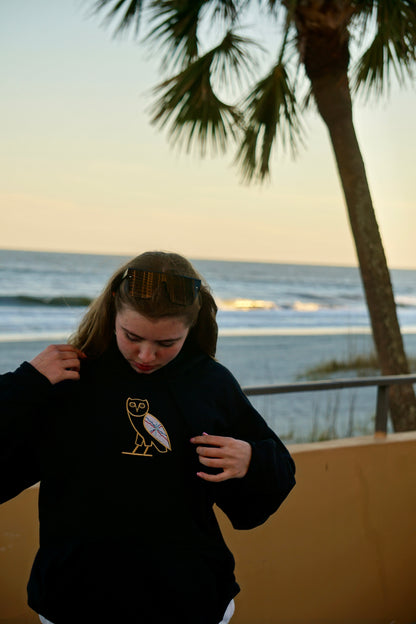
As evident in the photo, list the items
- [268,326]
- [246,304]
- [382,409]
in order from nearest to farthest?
[382,409] < [268,326] < [246,304]

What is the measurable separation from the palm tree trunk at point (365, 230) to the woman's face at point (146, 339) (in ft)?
11.8

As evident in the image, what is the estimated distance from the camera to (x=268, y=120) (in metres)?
5.51

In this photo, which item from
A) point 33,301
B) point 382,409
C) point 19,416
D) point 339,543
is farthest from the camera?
point 33,301

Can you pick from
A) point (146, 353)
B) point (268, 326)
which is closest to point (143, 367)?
point (146, 353)

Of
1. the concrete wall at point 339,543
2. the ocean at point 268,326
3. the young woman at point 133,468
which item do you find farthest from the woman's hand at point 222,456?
the concrete wall at point 339,543

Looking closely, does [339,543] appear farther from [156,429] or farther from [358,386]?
[156,429]

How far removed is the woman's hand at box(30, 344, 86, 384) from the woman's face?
0.34ft

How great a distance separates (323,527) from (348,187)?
2811 mm

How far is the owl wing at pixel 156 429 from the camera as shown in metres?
1.33

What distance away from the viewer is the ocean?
684cm

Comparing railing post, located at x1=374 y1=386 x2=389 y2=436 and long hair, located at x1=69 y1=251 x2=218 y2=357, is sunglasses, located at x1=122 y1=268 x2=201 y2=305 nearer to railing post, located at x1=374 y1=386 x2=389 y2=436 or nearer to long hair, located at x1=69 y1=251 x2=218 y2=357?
long hair, located at x1=69 y1=251 x2=218 y2=357

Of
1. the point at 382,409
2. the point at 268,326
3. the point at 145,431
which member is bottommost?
the point at 268,326

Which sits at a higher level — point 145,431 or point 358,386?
point 145,431

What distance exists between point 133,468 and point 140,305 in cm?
33
